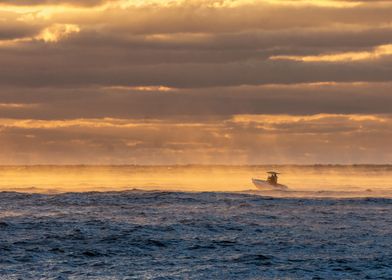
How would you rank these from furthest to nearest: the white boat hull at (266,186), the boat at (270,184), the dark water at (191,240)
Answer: the boat at (270,184) < the white boat hull at (266,186) < the dark water at (191,240)

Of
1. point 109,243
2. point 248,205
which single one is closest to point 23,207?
point 248,205

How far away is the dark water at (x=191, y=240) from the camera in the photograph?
40.2 m

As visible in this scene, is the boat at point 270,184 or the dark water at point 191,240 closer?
the dark water at point 191,240

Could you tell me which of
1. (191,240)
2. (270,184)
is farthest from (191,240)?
(270,184)

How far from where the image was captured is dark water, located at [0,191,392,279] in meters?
40.2

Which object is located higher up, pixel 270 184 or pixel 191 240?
pixel 270 184

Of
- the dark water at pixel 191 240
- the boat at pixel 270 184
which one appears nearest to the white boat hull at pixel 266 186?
the boat at pixel 270 184

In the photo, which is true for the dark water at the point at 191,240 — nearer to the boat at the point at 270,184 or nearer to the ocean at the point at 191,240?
the ocean at the point at 191,240

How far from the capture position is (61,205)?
7538cm

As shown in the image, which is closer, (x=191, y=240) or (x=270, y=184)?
(x=191, y=240)

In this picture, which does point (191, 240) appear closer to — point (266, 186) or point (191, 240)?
point (191, 240)

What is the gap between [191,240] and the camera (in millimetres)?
50875

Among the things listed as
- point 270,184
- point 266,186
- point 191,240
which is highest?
point 270,184

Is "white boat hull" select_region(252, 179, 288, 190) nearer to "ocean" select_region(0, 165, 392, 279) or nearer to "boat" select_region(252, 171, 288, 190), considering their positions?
"boat" select_region(252, 171, 288, 190)
